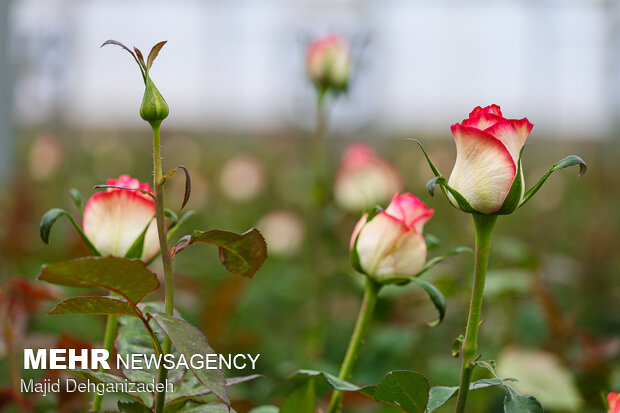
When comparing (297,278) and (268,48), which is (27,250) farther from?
(268,48)

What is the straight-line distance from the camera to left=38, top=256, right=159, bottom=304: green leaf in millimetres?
190

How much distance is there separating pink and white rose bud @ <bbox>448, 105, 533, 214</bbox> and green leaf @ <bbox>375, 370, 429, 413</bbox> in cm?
→ 7

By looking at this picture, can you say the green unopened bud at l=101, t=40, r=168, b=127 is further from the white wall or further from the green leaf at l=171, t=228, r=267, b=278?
the white wall

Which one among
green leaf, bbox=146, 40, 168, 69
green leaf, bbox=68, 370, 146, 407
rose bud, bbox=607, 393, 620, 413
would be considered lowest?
rose bud, bbox=607, 393, 620, 413

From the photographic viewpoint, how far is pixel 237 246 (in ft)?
0.74

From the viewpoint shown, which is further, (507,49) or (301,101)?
(507,49)

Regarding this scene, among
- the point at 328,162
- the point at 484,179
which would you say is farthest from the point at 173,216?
the point at 328,162

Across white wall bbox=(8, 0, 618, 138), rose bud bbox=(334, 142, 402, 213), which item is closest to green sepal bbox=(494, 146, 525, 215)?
rose bud bbox=(334, 142, 402, 213)

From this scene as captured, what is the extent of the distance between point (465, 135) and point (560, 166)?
3 cm

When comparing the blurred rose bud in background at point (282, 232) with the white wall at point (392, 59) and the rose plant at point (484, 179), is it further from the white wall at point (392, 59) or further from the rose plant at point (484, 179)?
the white wall at point (392, 59)

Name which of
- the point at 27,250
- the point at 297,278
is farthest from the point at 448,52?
the point at 27,250

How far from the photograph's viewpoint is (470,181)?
9.2 inches

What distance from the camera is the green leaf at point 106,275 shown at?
0.62 feet

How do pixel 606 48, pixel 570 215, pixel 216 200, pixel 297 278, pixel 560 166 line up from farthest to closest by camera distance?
1. pixel 606 48
2. pixel 570 215
3. pixel 216 200
4. pixel 297 278
5. pixel 560 166
